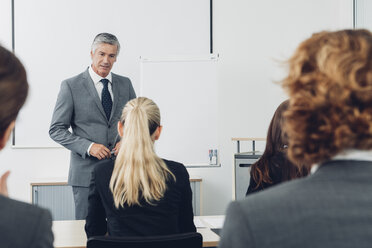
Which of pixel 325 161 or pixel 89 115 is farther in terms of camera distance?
pixel 89 115

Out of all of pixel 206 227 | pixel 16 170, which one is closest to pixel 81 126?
pixel 206 227

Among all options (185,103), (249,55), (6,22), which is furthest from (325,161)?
(6,22)

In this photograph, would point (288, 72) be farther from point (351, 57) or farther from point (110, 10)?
point (110, 10)

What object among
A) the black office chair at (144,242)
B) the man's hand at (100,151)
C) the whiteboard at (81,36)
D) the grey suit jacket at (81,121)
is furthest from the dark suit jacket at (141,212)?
the whiteboard at (81,36)

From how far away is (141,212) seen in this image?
169 centimetres

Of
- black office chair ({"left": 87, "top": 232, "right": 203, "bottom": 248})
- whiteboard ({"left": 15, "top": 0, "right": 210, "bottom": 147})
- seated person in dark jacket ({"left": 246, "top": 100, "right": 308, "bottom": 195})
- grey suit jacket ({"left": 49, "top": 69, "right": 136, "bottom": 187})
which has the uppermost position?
whiteboard ({"left": 15, "top": 0, "right": 210, "bottom": 147})

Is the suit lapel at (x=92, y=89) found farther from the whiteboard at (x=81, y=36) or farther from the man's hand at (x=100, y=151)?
the whiteboard at (x=81, y=36)

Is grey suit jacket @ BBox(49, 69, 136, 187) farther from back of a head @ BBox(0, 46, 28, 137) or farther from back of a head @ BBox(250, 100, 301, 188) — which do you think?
back of a head @ BBox(0, 46, 28, 137)

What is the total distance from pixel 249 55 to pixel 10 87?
151 inches

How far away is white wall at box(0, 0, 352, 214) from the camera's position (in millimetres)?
4391

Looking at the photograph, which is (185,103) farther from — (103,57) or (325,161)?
(325,161)

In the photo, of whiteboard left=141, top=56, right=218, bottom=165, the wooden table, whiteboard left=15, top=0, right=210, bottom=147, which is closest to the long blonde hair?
the wooden table

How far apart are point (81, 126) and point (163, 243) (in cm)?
177

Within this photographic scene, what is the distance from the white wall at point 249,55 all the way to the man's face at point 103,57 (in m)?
1.62
